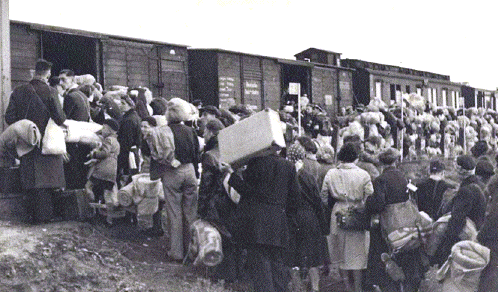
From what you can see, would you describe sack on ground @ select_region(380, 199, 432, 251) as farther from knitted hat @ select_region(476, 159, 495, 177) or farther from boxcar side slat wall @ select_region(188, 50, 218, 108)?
boxcar side slat wall @ select_region(188, 50, 218, 108)

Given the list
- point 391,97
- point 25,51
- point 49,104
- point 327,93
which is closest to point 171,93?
point 25,51

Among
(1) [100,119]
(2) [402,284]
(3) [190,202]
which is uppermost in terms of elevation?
(1) [100,119]

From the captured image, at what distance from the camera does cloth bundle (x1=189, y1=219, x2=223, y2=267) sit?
6.61m

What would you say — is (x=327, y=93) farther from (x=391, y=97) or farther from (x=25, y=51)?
(x=25, y=51)

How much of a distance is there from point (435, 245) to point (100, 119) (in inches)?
219

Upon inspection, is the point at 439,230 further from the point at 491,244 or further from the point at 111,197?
the point at 111,197

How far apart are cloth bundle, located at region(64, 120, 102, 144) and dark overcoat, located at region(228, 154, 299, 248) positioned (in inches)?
126

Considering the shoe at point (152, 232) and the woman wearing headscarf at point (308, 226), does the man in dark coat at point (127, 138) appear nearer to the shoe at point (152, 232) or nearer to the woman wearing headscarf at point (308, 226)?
the shoe at point (152, 232)

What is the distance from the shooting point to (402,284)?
24.4 ft

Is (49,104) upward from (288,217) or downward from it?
upward

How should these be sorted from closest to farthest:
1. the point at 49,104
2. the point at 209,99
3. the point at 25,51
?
the point at 49,104 → the point at 25,51 → the point at 209,99

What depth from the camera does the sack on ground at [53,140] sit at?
8.09m

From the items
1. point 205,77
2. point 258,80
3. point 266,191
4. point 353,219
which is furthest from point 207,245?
point 258,80

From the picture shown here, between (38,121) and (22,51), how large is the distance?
8.63m
